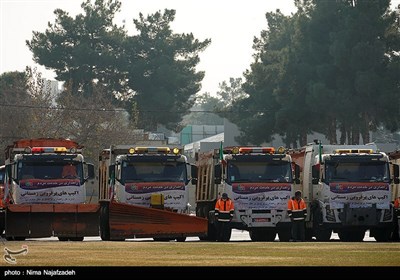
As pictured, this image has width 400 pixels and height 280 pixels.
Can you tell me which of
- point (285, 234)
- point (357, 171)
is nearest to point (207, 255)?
point (285, 234)

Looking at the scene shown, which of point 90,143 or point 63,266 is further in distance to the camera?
point 90,143

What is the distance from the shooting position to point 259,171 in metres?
44.2

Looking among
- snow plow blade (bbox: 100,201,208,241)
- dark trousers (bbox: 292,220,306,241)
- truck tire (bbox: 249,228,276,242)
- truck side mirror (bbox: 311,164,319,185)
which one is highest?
truck side mirror (bbox: 311,164,319,185)

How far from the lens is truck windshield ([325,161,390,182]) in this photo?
44.1 metres

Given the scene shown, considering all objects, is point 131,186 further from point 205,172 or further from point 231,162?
point 205,172

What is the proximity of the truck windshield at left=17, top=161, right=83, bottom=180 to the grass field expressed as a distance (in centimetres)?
743

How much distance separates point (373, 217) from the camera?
43.9m

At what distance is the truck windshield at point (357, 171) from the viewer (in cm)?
4412

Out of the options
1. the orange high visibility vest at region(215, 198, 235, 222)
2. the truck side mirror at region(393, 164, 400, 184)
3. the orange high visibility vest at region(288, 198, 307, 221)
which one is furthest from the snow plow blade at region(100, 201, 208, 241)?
the truck side mirror at region(393, 164, 400, 184)

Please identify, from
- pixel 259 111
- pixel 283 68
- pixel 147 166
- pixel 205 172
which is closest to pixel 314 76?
pixel 283 68

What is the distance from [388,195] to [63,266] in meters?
19.7

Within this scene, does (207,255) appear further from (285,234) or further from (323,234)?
(323,234)

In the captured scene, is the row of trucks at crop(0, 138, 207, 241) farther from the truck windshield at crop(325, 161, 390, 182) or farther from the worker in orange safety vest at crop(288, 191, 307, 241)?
the truck windshield at crop(325, 161, 390, 182)

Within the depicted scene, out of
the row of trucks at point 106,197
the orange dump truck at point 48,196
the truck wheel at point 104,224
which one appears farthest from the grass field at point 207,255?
the truck wheel at point 104,224
